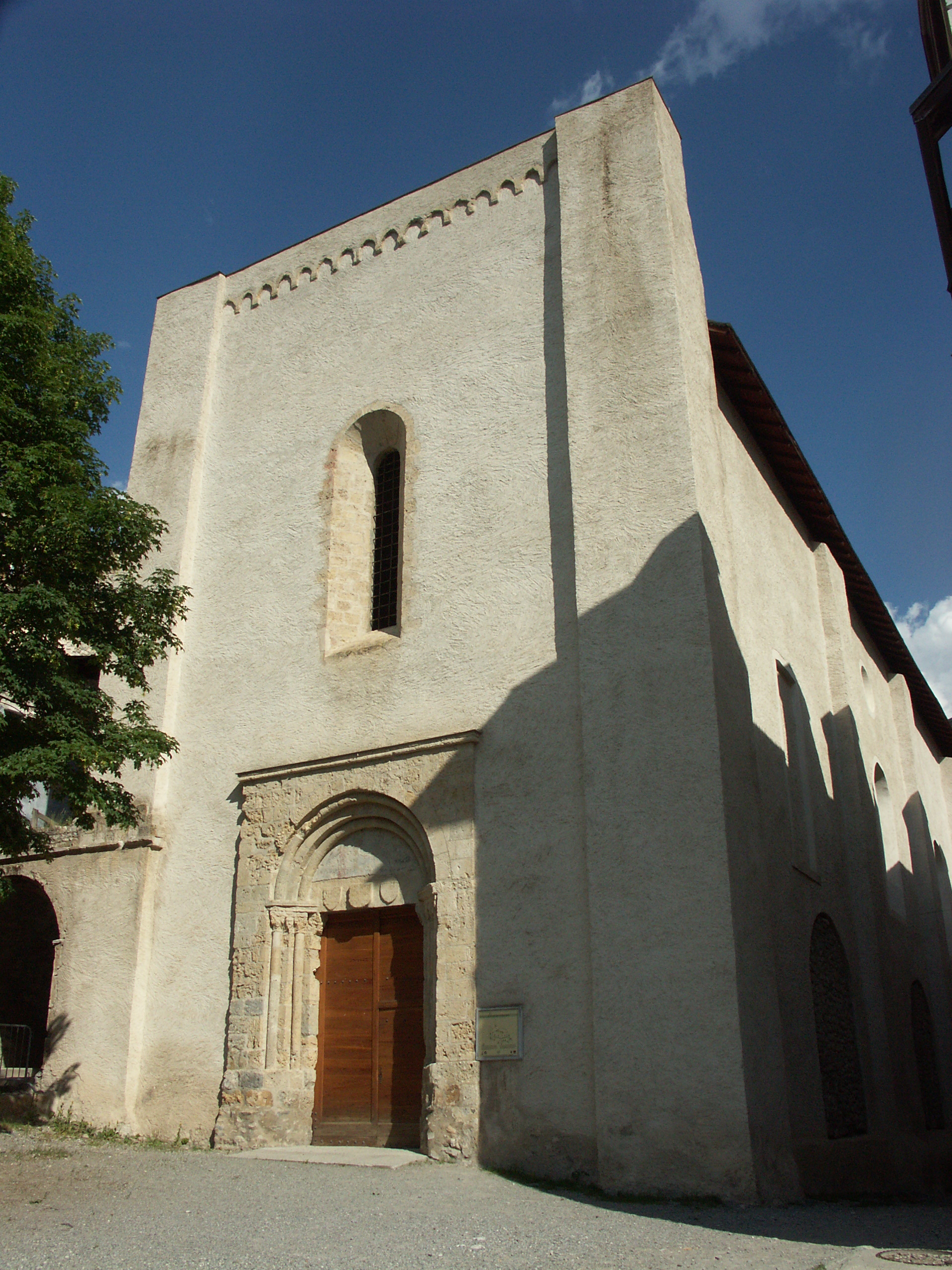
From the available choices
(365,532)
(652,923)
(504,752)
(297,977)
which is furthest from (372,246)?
(652,923)

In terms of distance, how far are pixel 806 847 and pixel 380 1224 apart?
20.2 ft

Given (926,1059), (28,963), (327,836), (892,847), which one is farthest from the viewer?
(892,847)

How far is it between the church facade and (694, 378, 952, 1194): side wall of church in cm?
7

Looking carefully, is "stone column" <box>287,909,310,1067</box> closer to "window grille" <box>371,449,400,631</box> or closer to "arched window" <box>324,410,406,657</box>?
"arched window" <box>324,410,406,657</box>

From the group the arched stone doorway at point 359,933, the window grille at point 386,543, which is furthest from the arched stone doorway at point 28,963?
the window grille at point 386,543

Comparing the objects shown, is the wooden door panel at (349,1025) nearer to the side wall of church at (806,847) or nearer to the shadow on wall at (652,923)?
the shadow on wall at (652,923)

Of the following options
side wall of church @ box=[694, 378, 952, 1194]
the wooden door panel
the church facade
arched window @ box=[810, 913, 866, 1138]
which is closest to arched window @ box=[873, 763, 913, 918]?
side wall of church @ box=[694, 378, 952, 1194]

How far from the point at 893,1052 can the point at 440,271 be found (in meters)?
9.70

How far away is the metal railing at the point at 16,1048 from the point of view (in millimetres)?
12680

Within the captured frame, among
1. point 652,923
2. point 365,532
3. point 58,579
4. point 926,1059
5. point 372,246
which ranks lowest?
point 926,1059

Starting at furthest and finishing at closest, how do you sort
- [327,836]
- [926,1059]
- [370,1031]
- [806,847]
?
[926,1059] < [806,847] < [327,836] < [370,1031]

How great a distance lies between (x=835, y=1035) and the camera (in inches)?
392

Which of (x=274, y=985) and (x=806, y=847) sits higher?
(x=806, y=847)

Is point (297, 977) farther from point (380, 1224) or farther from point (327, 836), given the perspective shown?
point (380, 1224)
